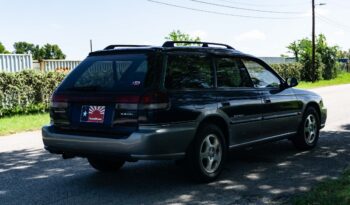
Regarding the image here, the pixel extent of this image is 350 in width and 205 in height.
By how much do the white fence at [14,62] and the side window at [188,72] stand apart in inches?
647

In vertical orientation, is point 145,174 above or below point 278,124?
below

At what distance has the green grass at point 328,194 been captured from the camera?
4.70m

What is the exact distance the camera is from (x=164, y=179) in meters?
6.06

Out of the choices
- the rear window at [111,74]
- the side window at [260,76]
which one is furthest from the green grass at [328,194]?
the rear window at [111,74]

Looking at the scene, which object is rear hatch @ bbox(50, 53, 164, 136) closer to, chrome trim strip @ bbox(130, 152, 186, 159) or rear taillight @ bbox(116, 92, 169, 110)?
rear taillight @ bbox(116, 92, 169, 110)

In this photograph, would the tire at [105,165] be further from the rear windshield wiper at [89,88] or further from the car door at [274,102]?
the car door at [274,102]

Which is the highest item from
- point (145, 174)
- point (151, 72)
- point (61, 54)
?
point (61, 54)

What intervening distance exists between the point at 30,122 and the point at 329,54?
3915 centimetres

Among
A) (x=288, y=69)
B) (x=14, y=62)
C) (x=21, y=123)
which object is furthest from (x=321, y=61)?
(x=21, y=123)

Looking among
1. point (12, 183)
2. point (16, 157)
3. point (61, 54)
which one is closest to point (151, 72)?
point (12, 183)

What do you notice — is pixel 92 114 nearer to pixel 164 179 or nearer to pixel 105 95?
pixel 105 95

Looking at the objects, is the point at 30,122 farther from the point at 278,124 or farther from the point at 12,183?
the point at 278,124

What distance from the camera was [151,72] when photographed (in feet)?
17.5

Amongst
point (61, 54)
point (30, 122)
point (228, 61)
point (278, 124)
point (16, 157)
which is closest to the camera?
point (228, 61)
